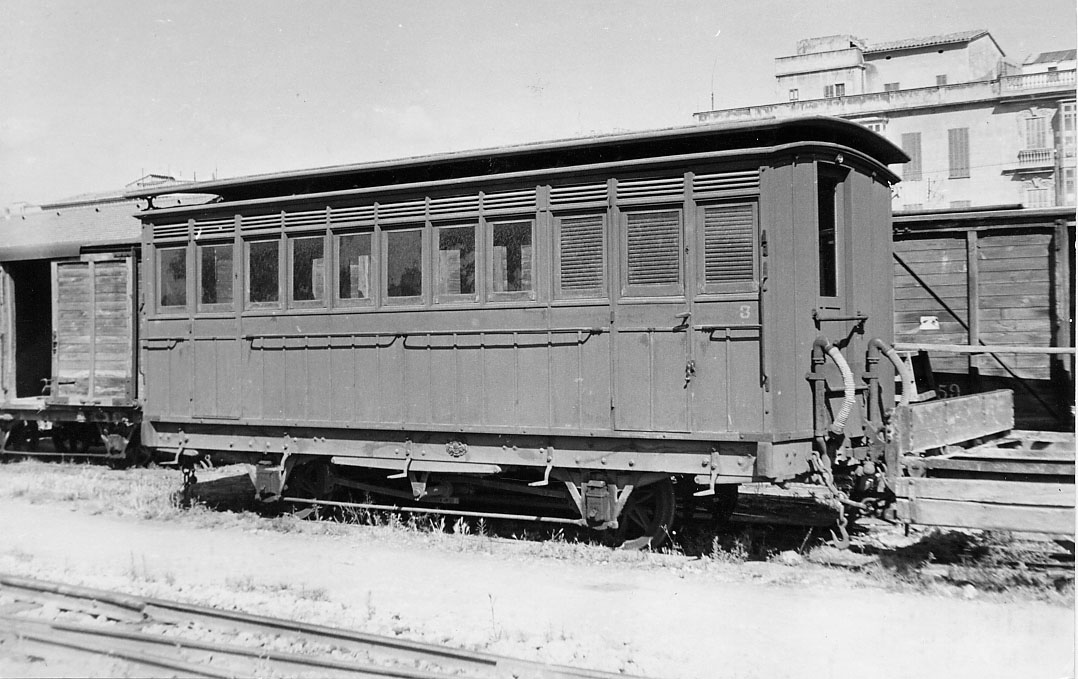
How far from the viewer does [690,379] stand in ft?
23.4

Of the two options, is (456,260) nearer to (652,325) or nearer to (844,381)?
(652,325)

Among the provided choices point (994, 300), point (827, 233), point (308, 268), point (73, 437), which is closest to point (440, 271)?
point (308, 268)

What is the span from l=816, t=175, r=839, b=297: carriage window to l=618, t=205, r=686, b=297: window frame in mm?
1205

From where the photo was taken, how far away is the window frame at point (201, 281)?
9.22m

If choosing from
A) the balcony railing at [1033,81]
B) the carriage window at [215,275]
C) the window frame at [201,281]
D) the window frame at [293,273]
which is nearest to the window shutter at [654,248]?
the window frame at [293,273]

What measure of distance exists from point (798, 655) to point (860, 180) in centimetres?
436

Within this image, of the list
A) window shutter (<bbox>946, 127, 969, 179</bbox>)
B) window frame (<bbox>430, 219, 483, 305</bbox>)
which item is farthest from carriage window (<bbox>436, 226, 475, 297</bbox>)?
window shutter (<bbox>946, 127, 969, 179</bbox>)

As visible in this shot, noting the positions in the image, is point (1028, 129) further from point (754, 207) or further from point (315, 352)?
point (315, 352)

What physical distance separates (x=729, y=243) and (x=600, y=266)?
116 cm

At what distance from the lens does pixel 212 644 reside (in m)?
5.43

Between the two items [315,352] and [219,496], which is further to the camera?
[219,496]

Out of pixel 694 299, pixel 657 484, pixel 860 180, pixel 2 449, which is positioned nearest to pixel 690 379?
pixel 694 299

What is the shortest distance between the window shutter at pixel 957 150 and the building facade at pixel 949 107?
2 centimetres

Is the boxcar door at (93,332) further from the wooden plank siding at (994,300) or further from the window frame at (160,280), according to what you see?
the wooden plank siding at (994,300)
